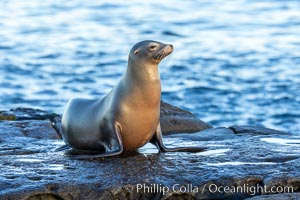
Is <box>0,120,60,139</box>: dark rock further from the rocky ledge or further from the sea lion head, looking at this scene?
the sea lion head

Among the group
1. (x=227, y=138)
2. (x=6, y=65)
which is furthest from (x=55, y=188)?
(x=6, y=65)

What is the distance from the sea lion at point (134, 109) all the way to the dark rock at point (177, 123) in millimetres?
2850

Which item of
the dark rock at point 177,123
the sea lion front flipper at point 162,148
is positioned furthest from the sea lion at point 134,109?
the dark rock at point 177,123

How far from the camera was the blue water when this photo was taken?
57.1 feet

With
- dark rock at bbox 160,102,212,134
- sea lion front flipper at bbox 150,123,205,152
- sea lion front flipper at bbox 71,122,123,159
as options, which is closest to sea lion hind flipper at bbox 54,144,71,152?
sea lion front flipper at bbox 71,122,123,159

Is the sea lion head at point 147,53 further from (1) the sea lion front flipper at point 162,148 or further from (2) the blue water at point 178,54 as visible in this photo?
(2) the blue water at point 178,54

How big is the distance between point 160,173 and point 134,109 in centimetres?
85

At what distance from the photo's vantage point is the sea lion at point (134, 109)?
25.0 ft

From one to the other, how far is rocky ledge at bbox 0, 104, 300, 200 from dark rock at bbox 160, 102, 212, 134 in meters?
2.34

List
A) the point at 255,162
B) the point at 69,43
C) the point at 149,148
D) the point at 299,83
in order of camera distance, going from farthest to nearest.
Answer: the point at 69,43 < the point at 299,83 < the point at 149,148 < the point at 255,162

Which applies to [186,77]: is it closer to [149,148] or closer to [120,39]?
[120,39]

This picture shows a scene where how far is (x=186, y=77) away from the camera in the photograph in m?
19.5

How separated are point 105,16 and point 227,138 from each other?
22725 millimetres

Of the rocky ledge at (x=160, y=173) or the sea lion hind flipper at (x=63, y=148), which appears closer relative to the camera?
the rocky ledge at (x=160, y=173)
